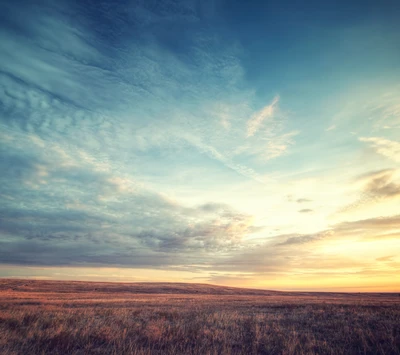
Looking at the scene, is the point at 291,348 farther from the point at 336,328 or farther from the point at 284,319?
the point at 284,319

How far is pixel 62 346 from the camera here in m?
9.84

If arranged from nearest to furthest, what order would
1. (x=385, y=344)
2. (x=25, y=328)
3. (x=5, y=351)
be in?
1. (x=5, y=351)
2. (x=385, y=344)
3. (x=25, y=328)

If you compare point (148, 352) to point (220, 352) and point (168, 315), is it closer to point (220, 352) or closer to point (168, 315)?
point (220, 352)

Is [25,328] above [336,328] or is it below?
below

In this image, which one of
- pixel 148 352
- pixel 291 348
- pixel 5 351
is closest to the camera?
pixel 5 351

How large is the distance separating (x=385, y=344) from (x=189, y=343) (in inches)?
307

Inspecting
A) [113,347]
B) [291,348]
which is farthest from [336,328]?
[113,347]

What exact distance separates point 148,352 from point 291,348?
5.15 m

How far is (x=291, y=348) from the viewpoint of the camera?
9.68 metres

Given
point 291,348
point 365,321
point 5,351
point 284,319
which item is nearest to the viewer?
point 5,351

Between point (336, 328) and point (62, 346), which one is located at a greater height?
point (336, 328)

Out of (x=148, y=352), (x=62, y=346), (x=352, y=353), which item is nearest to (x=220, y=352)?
(x=148, y=352)

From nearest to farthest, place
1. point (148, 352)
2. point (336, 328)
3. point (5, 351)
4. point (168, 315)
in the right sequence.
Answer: point (5, 351) → point (148, 352) → point (336, 328) → point (168, 315)

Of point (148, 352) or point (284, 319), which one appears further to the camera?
point (284, 319)
